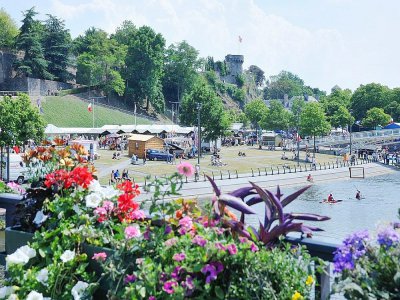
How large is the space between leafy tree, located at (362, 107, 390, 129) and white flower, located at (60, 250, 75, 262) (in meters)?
105

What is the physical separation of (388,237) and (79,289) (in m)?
1.82

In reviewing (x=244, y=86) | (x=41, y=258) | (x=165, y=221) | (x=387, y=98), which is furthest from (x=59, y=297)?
(x=244, y=86)

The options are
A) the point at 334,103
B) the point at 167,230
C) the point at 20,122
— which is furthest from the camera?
the point at 334,103

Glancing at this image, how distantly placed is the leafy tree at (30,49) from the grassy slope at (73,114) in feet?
17.2

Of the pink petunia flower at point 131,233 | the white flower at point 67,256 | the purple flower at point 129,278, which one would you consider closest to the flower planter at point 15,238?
the white flower at point 67,256

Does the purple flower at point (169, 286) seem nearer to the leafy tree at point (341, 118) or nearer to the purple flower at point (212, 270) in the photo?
the purple flower at point (212, 270)

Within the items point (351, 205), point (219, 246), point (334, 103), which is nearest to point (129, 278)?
point (219, 246)

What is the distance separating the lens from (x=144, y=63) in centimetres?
8831

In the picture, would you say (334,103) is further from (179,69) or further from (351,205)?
(351,205)

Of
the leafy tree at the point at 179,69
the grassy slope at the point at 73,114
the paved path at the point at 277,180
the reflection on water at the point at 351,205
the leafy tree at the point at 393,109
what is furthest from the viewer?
the leafy tree at the point at 393,109

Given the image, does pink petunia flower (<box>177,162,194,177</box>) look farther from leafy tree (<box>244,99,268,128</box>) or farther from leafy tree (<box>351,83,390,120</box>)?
leafy tree (<box>351,83,390,120</box>)

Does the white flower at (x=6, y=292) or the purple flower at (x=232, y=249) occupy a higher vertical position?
the purple flower at (x=232, y=249)

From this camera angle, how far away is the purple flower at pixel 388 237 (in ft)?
8.09

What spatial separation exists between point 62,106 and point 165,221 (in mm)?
71869
